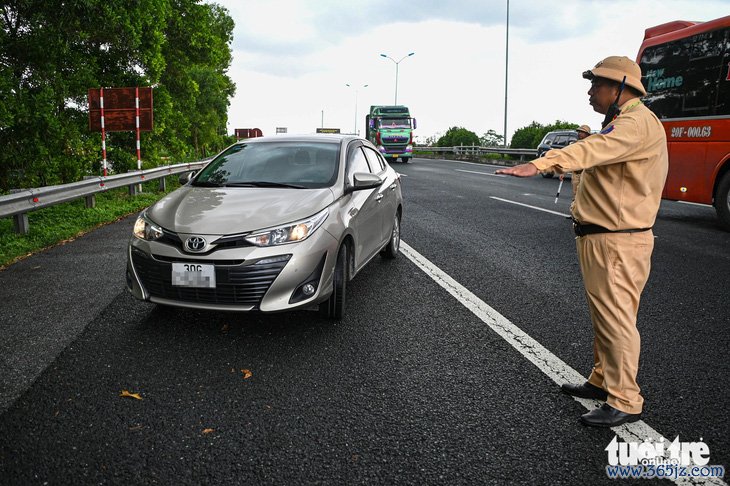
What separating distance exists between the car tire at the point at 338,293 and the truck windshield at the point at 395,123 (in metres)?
30.4

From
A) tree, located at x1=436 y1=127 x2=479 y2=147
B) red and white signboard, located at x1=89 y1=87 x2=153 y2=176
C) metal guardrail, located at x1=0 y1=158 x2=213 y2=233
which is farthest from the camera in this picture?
tree, located at x1=436 y1=127 x2=479 y2=147

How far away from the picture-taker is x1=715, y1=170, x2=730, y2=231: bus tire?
9273 mm

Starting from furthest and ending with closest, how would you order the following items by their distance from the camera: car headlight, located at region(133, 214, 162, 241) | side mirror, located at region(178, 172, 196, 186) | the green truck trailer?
the green truck trailer, side mirror, located at region(178, 172, 196, 186), car headlight, located at region(133, 214, 162, 241)

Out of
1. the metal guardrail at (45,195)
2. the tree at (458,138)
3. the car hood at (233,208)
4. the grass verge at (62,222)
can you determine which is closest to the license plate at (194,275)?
the car hood at (233,208)

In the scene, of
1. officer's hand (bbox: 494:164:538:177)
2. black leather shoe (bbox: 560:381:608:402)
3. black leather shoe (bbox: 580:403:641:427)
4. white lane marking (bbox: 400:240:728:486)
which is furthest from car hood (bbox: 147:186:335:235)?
black leather shoe (bbox: 580:403:641:427)

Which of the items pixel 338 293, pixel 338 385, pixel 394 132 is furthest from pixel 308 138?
pixel 394 132

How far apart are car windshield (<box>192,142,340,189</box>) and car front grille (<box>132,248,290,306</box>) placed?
1.12 m

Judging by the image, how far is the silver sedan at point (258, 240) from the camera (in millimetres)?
3885

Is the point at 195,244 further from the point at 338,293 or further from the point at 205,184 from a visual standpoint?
the point at 205,184

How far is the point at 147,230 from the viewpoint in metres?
4.22

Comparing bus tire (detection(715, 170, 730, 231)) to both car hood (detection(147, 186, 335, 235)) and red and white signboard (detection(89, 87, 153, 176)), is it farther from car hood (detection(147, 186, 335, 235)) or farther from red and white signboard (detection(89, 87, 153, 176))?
red and white signboard (detection(89, 87, 153, 176))

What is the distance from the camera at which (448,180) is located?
19734 mm

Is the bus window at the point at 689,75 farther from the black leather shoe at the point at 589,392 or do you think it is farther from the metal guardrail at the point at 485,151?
the metal guardrail at the point at 485,151

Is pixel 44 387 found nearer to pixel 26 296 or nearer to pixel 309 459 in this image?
pixel 309 459
